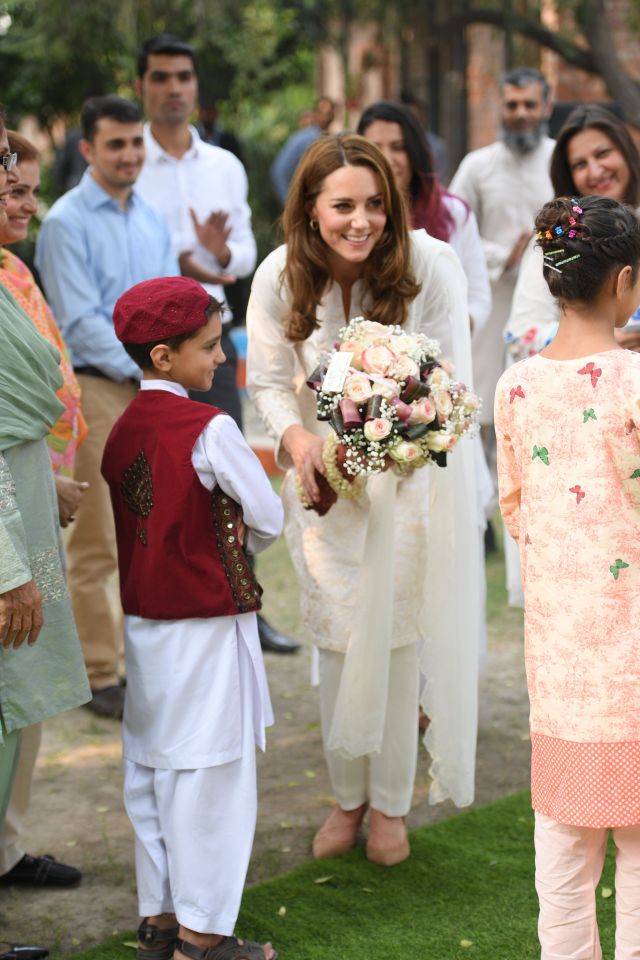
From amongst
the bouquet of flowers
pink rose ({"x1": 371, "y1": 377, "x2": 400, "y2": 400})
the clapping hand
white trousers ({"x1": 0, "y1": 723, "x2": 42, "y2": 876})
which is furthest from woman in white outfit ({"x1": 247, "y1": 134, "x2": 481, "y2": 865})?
the clapping hand

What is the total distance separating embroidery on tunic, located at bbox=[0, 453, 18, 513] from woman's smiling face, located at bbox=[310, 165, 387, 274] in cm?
140

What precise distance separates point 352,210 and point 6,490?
150 cm

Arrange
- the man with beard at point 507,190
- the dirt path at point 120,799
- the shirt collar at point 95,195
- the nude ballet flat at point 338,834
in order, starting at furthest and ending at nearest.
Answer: the man with beard at point 507,190 → the shirt collar at point 95,195 → the nude ballet flat at point 338,834 → the dirt path at point 120,799

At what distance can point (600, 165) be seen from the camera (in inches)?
201

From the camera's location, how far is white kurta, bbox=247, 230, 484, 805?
429 cm

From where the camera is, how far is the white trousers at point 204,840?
362cm

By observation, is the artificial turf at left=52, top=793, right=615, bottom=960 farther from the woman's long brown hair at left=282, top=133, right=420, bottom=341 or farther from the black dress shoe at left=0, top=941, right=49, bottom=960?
the woman's long brown hair at left=282, top=133, right=420, bottom=341

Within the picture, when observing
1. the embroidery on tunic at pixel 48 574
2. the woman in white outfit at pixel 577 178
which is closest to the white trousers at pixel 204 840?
the embroidery on tunic at pixel 48 574

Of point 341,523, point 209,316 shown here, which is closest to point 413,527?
point 341,523

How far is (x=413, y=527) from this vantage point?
4336 mm

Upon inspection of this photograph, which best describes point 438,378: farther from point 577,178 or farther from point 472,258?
point 472,258

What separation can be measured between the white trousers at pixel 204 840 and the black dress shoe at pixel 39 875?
606 millimetres

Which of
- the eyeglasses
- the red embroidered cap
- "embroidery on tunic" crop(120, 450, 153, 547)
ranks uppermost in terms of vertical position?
the eyeglasses

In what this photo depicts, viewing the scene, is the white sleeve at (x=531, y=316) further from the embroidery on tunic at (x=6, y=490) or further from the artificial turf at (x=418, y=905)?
the embroidery on tunic at (x=6, y=490)
